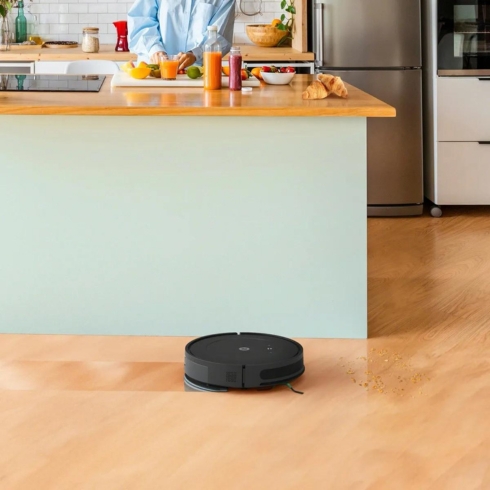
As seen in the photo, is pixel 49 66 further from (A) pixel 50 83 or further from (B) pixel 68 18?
(A) pixel 50 83

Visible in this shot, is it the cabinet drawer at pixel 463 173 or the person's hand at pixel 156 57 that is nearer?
the person's hand at pixel 156 57

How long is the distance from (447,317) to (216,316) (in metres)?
0.96

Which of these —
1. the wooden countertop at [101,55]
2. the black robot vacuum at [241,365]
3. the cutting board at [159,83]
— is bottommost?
the black robot vacuum at [241,365]

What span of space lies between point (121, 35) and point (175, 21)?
139 centimetres

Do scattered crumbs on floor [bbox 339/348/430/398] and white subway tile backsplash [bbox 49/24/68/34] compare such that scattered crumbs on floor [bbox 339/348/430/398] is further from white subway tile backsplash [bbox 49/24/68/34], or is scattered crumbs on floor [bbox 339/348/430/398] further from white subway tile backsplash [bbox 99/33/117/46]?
white subway tile backsplash [bbox 49/24/68/34]

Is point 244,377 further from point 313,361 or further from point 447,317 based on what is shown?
point 447,317

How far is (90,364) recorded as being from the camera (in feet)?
10.3

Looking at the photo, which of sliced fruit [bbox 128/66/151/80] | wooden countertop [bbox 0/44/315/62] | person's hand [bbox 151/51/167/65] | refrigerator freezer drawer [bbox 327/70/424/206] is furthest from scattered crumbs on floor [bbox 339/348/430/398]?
wooden countertop [bbox 0/44/315/62]

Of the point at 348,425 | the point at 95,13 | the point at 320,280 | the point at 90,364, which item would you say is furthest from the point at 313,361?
the point at 95,13

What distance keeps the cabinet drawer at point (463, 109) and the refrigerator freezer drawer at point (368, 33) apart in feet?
0.82

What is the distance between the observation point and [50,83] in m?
3.87

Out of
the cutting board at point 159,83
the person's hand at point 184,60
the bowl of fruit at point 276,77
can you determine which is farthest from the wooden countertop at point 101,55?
the cutting board at point 159,83

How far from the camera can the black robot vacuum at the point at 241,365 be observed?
286cm

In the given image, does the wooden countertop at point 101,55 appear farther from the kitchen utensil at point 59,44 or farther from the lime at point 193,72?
the lime at point 193,72
